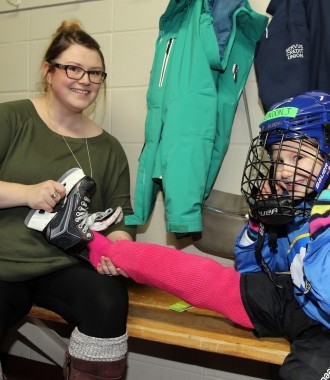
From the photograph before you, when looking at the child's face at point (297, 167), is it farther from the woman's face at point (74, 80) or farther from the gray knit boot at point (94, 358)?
the woman's face at point (74, 80)

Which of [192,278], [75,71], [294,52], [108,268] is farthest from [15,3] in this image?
[192,278]

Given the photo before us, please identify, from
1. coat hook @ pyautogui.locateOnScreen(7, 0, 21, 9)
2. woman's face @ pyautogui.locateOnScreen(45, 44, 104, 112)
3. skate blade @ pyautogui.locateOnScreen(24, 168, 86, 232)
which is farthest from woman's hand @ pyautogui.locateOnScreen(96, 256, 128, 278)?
coat hook @ pyautogui.locateOnScreen(7, 0, 21, 9)

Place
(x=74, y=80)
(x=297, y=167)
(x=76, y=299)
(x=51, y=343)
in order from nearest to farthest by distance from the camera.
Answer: (x=297, y=167) → (x=76, y=299) → (x=74, y=80) → (x=51, y=343)

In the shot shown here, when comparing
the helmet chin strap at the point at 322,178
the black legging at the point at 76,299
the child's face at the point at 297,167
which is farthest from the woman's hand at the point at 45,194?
the helmet chin strap at the point at 322,178

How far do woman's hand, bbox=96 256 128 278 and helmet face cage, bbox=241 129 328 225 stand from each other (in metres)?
0.50

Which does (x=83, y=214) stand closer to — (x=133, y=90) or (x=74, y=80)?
(x=74, y=80)

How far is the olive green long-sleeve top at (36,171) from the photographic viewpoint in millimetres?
1609

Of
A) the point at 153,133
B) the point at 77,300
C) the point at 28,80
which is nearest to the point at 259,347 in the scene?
the point at 77,300

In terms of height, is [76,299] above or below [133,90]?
below

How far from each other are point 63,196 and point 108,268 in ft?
0.97

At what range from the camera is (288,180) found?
1376 mm

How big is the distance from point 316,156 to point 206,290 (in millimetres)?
511

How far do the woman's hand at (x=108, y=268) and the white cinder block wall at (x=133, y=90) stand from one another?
69 cm

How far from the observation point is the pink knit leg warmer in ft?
4.70
